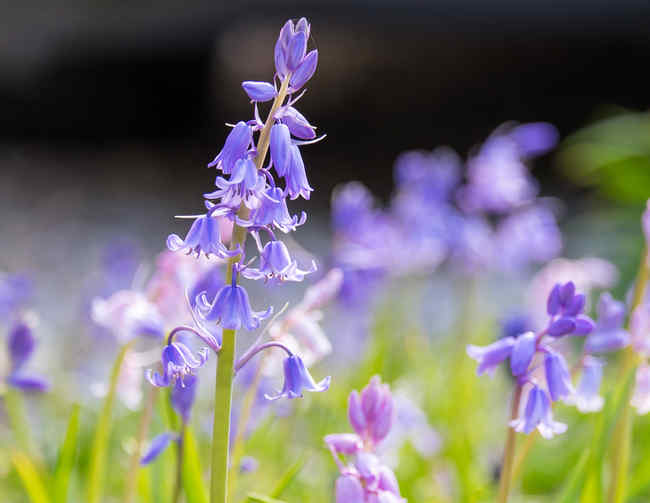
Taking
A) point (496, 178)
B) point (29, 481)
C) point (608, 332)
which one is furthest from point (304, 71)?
point (496, 178)

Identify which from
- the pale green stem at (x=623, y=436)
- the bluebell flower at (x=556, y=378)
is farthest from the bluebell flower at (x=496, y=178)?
the bluebell flower at (x=556, y=378)

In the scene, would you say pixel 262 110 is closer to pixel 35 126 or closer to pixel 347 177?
pixel 347 177

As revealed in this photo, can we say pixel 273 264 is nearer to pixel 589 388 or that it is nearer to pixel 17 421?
pixel 589 388

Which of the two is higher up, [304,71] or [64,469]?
[304,71]

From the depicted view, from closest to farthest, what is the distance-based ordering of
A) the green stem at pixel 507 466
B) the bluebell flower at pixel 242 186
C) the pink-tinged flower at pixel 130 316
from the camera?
1. the bluebell flower at pixel 242 186
2. the green stem at pixel 507 466
3. the pink-tinged flower at pixel 130 316

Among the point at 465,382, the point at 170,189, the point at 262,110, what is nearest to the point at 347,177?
the point at 170,189

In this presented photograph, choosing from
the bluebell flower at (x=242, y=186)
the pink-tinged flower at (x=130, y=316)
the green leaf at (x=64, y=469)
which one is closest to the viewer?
the bluebell flower at (x=242, y=186)

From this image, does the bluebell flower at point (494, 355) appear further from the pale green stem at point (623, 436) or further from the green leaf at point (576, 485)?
the pale green stem at point (623, 436)

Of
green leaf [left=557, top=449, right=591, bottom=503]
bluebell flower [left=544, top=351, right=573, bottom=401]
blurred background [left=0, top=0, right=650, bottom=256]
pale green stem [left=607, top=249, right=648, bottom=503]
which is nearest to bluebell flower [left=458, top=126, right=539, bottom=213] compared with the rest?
pale green stem [left=607, top=249, right=648, bottom=503]
